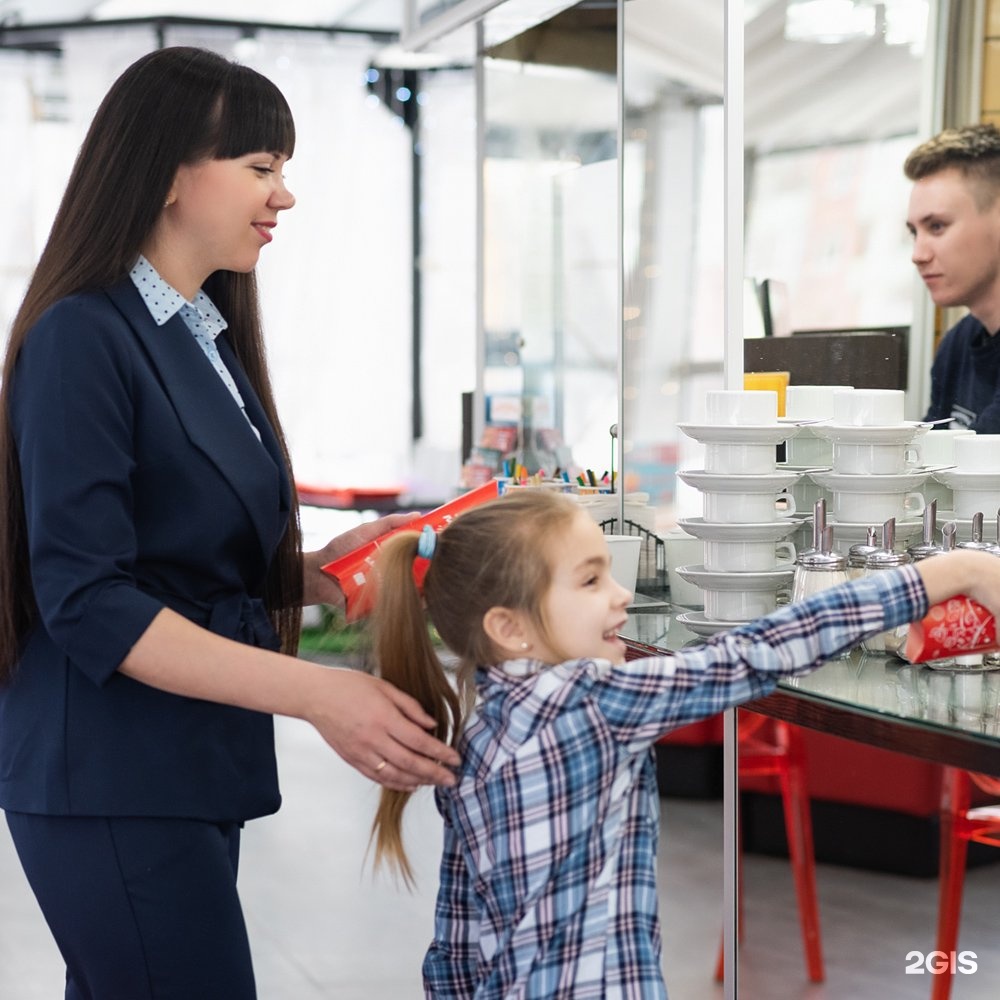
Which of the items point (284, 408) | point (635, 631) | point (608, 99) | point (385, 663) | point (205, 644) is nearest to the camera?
point (205, 644)

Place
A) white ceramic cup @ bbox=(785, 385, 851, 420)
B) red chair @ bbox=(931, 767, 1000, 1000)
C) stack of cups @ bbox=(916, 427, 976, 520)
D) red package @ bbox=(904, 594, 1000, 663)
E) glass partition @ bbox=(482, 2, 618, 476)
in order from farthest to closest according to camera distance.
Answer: glass partition @ bbox=(482, 2, 618, 476) < white ceramic cup @ bbox=(785, 385, 851, 420) < stack of cups @ bbox=(916, 427, 976, 520) < red chair @ bbox=(931, 767, 1000, 1000) < red package @ bbox=(904, 594, 1000, 663)

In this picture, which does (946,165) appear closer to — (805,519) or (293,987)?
(805,519)

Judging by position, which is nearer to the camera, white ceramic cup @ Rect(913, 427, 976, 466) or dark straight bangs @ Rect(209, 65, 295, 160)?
dark straight bangs @ Rect(209, 65, 295, 160)

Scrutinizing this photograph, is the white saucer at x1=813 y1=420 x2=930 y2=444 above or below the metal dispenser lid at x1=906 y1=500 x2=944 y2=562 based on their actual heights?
above

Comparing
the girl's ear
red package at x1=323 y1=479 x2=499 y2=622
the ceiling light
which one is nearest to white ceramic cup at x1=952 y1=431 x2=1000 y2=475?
red package at x1=323 y1=479 x2=499 y2=622

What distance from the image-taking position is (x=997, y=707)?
4.59 ft

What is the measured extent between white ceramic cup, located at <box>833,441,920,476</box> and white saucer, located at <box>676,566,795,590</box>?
162 mm

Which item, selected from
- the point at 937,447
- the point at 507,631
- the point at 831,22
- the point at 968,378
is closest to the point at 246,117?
the point at 507,631

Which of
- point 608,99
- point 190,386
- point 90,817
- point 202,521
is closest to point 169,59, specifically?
point 190,386

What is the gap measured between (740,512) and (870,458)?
0.19m

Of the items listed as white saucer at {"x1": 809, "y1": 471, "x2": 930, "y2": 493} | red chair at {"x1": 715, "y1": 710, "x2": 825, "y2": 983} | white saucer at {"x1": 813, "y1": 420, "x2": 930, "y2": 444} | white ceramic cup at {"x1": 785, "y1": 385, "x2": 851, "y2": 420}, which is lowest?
red chair at {"x1": 715, "y1": 710, "x2": 825, "y2": 983}

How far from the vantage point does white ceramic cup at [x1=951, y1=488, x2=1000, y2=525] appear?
70.2 inches

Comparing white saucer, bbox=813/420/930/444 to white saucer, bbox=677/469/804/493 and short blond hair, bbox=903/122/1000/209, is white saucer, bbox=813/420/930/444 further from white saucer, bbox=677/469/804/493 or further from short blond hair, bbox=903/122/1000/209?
short blond hair, bbox=903/122/1000/209

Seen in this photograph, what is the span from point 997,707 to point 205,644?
2.59ft
